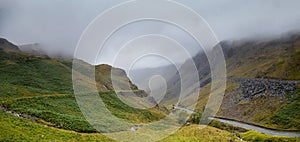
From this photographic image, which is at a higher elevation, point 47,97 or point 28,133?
point 28,133

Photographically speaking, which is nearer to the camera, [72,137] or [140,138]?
[72,137]

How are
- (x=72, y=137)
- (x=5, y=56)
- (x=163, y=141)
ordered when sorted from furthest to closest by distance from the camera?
(x=5, y=56)
(x=163, y=141)
(x=72, y=137)

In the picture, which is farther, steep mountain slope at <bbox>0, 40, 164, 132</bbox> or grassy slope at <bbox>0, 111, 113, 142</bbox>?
steep mountain slope at <bbox>0, 40, 164, 132</bbox>

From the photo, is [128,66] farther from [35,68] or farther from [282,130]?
[282,130]

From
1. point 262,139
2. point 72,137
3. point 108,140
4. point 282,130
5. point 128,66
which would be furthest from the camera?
point 282,130

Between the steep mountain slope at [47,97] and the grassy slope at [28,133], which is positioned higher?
the grassy slope at [28,133]

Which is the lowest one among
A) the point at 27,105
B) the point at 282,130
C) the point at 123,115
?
the point at 282,130

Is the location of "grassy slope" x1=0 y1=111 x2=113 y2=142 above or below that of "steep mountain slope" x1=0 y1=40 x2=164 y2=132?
above

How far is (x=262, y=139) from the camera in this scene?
112062 mm

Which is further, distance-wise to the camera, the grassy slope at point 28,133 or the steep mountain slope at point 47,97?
the steep mountain slope at point 47,97

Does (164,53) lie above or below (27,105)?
above

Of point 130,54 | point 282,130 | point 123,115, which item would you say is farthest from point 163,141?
point 282,130

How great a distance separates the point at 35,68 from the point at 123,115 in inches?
2479

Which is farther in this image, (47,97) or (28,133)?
(47,97)
